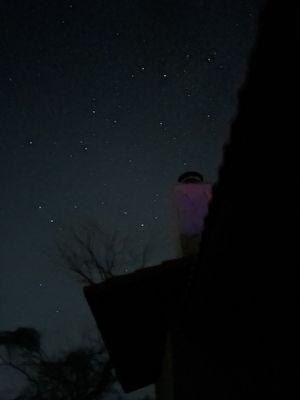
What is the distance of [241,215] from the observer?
2074 millimetres

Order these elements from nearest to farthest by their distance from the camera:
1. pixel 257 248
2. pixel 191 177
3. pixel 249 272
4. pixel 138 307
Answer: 1. pixel 257 248
2. pixel 249 272
3. pixel 138 307
4. pixel 191 177

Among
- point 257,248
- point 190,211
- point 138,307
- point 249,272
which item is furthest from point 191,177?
point 257,248

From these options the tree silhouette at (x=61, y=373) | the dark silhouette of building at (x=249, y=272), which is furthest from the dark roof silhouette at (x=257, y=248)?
the tree silhouette at (x=61, y=373)

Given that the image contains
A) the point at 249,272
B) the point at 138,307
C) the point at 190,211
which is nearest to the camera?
the point at 249,272

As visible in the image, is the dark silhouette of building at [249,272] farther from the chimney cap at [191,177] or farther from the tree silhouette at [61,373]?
the tree silhouette at [61,373]

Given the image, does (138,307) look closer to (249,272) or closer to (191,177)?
(249,272)

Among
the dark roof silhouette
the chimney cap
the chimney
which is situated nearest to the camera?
the dark roof silhouette

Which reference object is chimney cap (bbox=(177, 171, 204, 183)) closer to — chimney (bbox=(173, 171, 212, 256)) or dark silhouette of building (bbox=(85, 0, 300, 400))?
chimney (bbox=(173, 171, 212, 256))

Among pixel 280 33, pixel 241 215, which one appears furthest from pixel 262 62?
pixel 241 215

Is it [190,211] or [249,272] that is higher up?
[190,211]

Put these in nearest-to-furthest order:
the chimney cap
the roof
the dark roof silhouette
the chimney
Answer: the dark roof silhouette
the roof
the chimney
the chimney cap

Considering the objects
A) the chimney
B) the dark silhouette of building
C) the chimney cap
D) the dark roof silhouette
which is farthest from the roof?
the chimney cap

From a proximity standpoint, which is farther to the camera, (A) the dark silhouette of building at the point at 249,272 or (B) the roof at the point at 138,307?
(B) the roof at the point at 138,307

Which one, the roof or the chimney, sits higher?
the chimney
